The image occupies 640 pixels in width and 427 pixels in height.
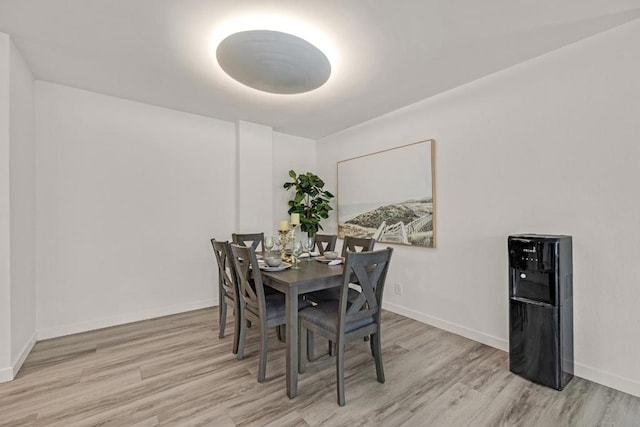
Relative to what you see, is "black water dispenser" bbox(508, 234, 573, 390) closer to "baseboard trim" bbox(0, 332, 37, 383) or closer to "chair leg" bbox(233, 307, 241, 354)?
"chair leg" bbox(233, 307, 241, 354)

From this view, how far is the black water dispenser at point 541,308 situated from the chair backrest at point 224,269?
7.34 feet

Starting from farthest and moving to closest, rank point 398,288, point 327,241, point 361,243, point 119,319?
1. point 398,288
2. point 327,241
3. point 119,319
4. point 361,243

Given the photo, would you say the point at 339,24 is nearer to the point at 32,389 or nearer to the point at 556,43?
the point at 556,43

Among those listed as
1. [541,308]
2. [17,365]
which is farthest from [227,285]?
[541,308]

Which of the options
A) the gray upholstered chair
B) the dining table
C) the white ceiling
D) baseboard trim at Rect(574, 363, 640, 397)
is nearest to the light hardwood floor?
baseboard trim at Rect(574, 363, 640, 397)

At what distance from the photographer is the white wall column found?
390 centimetres

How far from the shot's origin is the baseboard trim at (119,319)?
2.80 meters

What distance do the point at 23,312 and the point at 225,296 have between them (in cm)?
161

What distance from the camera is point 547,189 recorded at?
2279 millimetres

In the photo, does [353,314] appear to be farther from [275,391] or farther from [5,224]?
[5,224]

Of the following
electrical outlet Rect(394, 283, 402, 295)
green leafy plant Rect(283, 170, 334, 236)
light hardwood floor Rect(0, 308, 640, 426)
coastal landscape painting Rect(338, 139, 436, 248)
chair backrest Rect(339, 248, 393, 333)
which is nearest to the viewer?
light hardwood floor Rect(0, 308, 640, 426)

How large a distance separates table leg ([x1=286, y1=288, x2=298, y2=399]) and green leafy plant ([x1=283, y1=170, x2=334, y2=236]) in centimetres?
238

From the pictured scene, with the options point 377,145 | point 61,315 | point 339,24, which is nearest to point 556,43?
point 339,24

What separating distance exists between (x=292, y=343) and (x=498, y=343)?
6.39 feet
